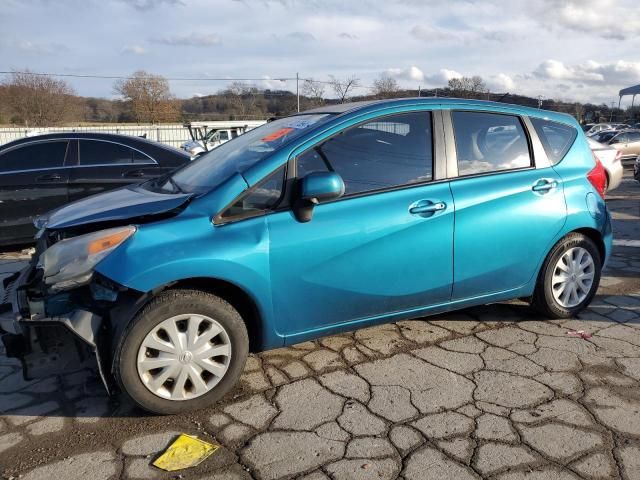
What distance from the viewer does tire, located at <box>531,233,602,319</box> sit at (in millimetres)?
3932

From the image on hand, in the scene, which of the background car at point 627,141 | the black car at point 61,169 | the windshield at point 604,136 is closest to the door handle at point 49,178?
the black car at point 61,169

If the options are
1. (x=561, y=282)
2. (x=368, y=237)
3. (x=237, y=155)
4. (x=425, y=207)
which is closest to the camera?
(x=368, y=237)

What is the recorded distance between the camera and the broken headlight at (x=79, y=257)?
2.73 metres

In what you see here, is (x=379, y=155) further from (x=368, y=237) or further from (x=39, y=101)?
(x=39, y=101)

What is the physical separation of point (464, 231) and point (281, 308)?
4.27 feet

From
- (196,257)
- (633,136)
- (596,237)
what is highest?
(633,136)

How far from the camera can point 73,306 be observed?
279cm

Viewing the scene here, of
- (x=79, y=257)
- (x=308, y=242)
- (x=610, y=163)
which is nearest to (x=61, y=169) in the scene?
(x=79, y=257)

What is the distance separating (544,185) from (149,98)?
141 ft

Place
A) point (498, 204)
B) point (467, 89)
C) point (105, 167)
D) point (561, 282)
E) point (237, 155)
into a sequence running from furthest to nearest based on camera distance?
point (467, 89)
point (105, 167)
point (561, 282)
point (498, 204)
point (237, 155)

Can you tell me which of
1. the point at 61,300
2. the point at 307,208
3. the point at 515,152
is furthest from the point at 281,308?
the point at 515,152

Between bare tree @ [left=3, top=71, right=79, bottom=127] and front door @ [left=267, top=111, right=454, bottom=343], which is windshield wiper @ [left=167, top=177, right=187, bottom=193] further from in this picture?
bare tree @ [left=3, top=71, right=79, bottom=127]

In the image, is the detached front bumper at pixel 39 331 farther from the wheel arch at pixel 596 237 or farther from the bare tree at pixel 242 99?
the bare tree at pixel 242 99

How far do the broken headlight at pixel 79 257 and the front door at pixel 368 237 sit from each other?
2.67 ft
